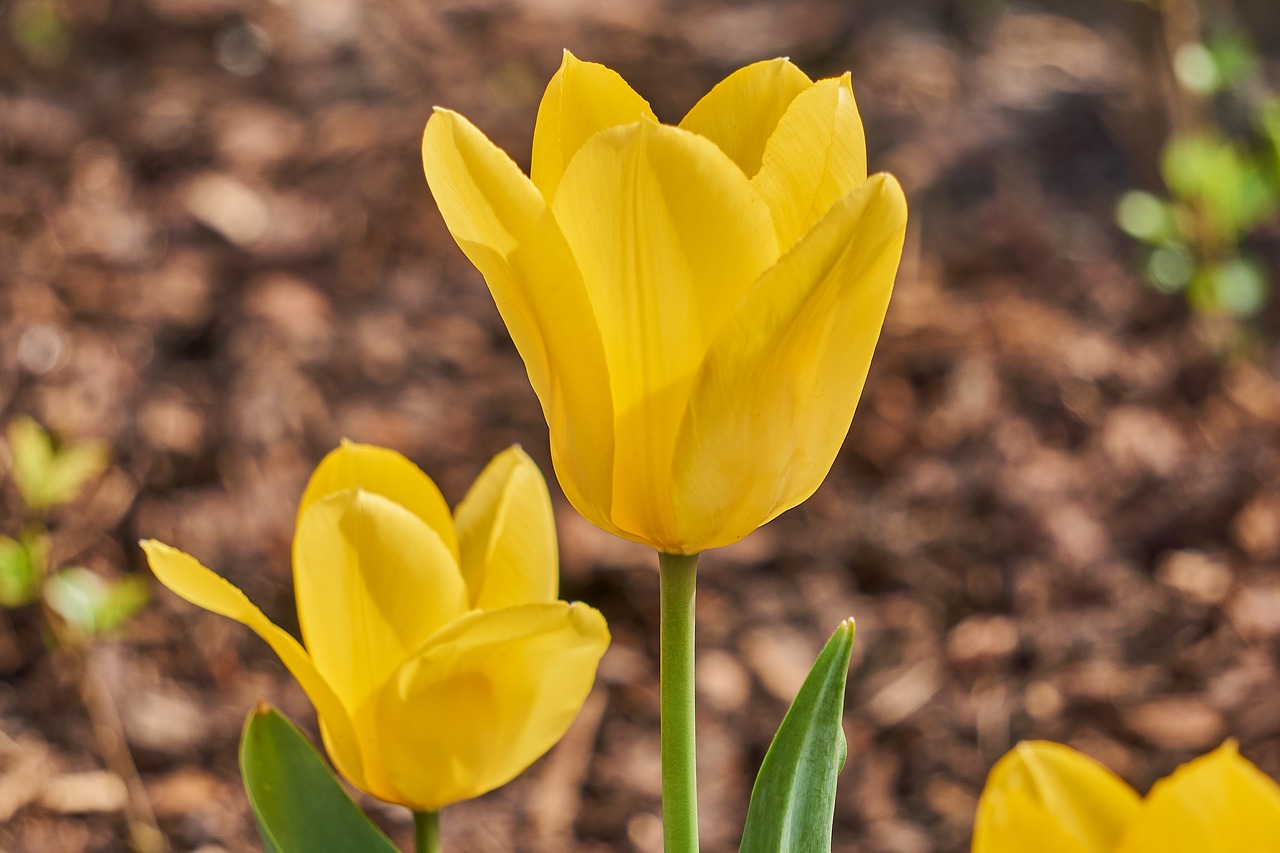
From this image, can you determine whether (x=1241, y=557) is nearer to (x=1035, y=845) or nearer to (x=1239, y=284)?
(x=1239, y=284)

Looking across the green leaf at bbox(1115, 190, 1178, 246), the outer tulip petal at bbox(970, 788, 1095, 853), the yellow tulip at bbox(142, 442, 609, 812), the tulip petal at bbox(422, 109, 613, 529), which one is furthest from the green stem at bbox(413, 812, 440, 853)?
the green leaf at bbox(1115, 190, 1178, 246)

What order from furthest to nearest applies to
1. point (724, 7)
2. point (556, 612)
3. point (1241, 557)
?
1. point (724, 7)
2. point (1241, 557)
3. point (556, 612)

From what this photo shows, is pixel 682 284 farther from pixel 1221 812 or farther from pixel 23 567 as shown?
pixel 23 567

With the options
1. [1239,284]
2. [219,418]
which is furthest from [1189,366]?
[219,418]

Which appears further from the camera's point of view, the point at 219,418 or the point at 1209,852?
the point at 219,418

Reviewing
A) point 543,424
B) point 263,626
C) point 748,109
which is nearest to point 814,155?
point 748,109

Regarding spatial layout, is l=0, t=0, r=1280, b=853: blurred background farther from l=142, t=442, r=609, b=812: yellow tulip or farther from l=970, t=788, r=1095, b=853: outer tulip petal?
l=970, t=788, r=1095, b=853: outer tulip petal
